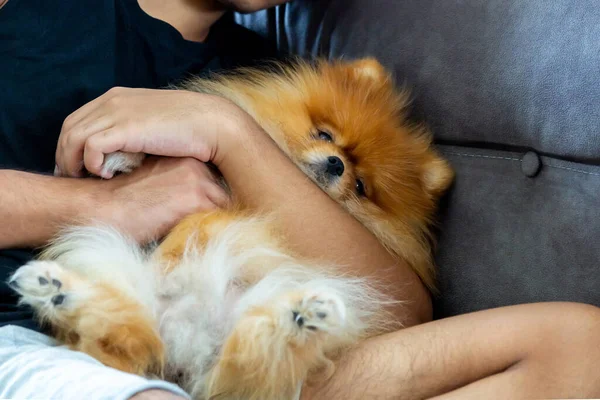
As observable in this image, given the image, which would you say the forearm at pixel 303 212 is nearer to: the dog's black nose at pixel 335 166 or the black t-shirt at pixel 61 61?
the dog's black nose at pixel 335 166

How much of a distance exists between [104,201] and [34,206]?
15 cm

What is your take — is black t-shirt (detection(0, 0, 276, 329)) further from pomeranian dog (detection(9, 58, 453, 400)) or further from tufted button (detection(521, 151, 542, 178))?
tufted button (detection(521, 151, 542, 178))

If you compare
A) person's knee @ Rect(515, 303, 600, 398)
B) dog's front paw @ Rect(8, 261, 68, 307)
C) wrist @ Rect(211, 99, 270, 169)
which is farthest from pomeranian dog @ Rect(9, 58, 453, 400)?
person's knee @ Rect(515, 303, 600, 398)

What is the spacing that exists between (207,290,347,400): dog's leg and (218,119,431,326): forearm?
0.31 metres

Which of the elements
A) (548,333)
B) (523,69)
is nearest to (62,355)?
(548,333)

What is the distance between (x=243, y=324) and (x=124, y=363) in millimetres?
232

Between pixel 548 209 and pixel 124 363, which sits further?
pixel 548 209

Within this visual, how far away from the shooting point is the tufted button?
1524 mm

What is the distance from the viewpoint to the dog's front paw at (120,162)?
4.91ft

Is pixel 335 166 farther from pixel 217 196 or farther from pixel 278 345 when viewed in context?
pixel 278 345

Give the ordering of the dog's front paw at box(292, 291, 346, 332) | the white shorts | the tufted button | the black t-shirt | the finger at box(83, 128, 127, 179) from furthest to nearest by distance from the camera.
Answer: the black t-shirt < the tufted button < the finger at box(83, 128, 127, 179) < the dog's front paw at box(292, 291, 346, 332) < the white shorts

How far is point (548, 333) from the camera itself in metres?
1.22

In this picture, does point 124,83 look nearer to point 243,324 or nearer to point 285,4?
point 285,4

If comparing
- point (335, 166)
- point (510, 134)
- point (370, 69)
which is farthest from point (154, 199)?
point (510, 134)
